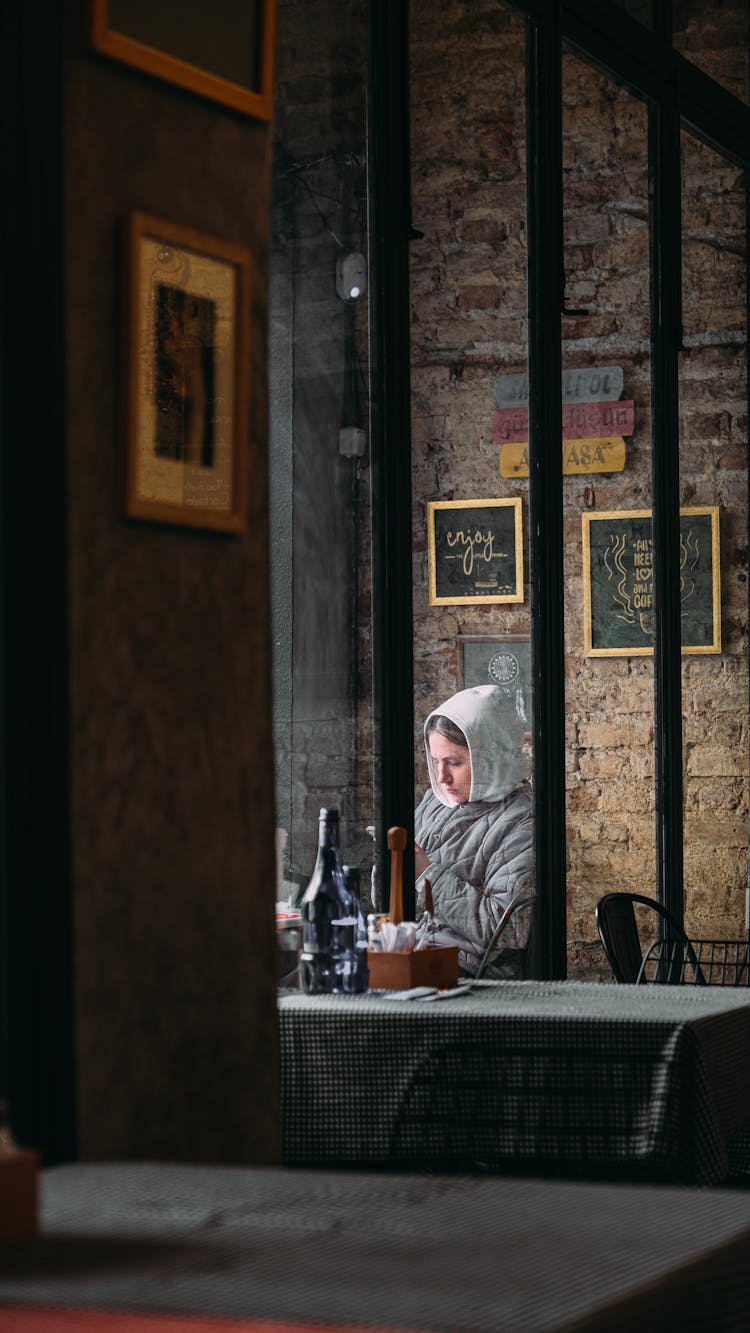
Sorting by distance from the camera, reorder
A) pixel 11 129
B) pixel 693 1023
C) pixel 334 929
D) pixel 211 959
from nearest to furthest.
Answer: pixel 11 129, pixel 211 959, pixel 693 1023, pixel 334 929

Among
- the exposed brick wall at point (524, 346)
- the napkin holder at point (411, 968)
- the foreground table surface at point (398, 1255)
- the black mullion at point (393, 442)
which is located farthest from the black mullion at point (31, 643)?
the black mullion at point (393, 442)

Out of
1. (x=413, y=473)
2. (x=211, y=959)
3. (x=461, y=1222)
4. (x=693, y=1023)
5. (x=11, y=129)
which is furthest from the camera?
(x=413, y=473)

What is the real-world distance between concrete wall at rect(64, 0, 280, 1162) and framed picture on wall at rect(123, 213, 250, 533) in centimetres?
2

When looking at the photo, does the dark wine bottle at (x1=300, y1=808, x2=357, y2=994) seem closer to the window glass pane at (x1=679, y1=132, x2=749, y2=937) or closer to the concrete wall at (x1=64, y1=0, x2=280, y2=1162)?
the concrete wall at (x1=64, y1=0, x2=280, y2=1162)

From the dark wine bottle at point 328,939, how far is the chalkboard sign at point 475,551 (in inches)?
43.8

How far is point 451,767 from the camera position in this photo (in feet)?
13.9

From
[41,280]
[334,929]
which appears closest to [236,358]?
[41,280]

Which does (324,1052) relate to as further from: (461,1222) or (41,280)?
(461,1222)

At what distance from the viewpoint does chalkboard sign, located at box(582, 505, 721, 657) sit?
16.7ft

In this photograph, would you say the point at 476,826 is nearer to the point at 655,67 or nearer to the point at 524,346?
the point at 524,346

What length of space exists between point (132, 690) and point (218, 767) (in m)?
0.19

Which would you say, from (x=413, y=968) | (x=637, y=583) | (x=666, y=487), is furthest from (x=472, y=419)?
(x=413, y=968)

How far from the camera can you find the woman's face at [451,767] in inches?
165

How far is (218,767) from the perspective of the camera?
8.00 feet
